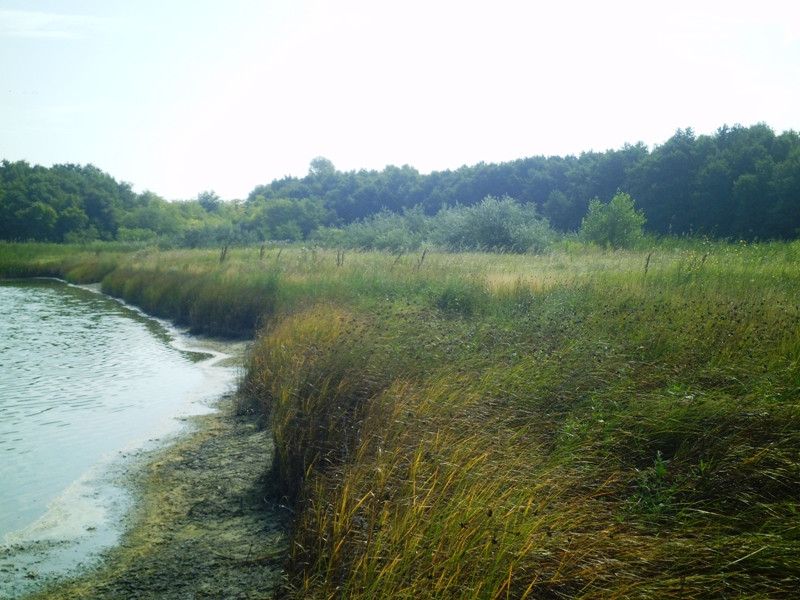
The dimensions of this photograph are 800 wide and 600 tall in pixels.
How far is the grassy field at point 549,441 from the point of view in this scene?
10.4ft

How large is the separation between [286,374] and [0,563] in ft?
11.1

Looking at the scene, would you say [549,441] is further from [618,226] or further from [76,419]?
[618,226]

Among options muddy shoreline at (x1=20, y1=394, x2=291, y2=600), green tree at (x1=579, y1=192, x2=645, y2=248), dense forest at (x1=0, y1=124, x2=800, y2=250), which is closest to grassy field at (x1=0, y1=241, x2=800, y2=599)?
muddy shoreline at (x1=20, y1=394, x2=291, y2=600)

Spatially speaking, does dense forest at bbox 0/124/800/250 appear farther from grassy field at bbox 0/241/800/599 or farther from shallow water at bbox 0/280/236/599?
grassy field at bbox 0/241/800/599

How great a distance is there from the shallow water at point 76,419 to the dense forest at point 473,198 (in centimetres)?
1625

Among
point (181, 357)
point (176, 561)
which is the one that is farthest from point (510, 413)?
point (181, 357)

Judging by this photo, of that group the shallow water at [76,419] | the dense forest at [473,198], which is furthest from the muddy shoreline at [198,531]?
the dense forest at [473,198]

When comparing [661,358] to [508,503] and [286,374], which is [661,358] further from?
[286,374]

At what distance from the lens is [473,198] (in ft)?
204

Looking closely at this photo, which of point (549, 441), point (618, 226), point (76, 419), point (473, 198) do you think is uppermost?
point (473, 198)

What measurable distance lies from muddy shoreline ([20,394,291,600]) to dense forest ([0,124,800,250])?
21.1m

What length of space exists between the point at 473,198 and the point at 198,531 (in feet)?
193

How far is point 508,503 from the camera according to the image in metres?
3.57

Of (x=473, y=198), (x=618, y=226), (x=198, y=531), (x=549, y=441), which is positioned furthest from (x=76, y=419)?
(x=473, y=198)
